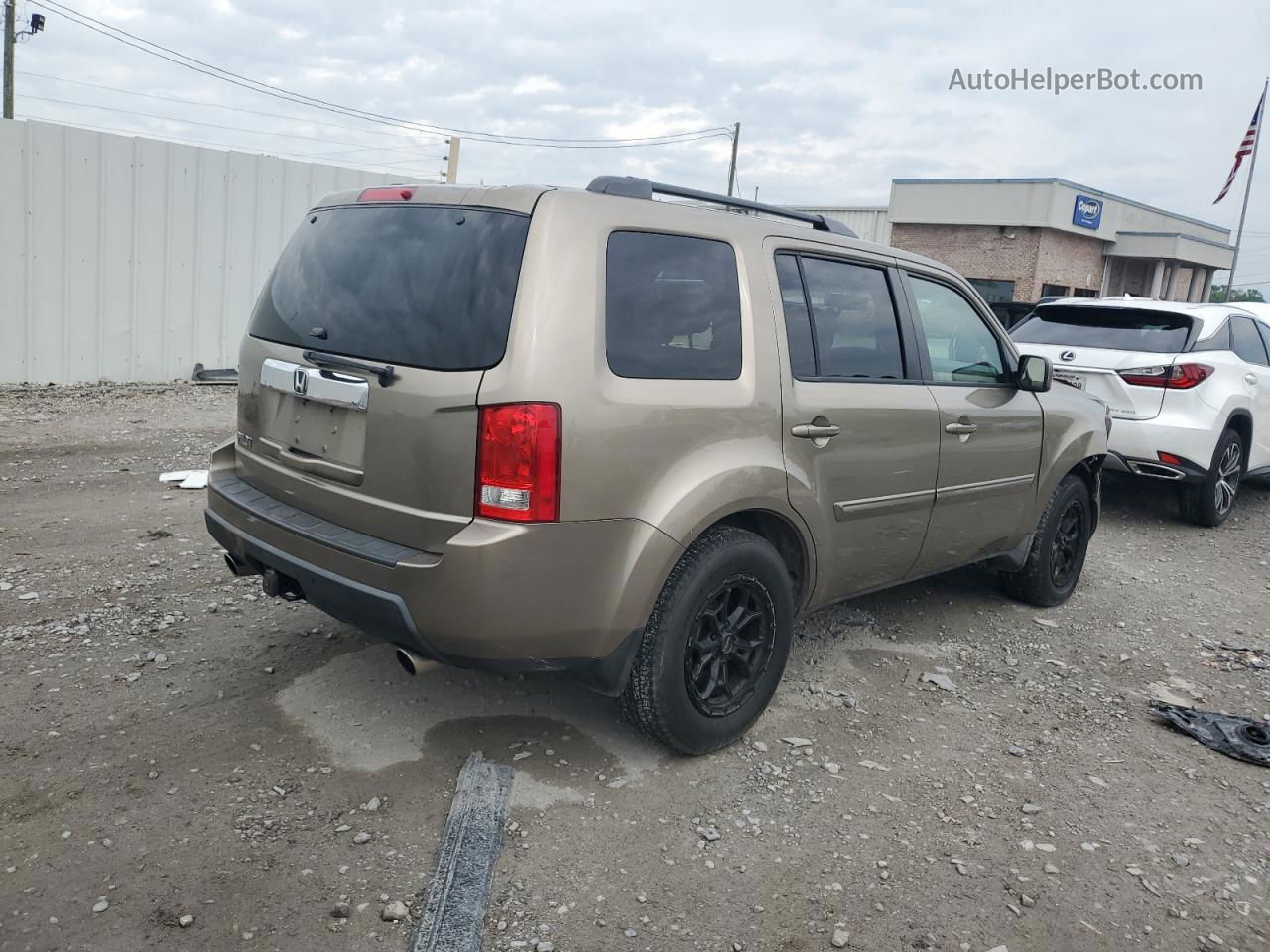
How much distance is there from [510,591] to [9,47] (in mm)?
22942

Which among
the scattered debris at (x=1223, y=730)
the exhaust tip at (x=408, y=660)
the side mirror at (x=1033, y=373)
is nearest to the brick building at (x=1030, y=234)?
the side mirror at (x=1033, y=373)

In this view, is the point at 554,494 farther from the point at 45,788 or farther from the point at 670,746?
the point at 45,788

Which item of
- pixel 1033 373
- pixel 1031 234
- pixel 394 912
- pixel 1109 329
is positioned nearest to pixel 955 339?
pixel 1033 373

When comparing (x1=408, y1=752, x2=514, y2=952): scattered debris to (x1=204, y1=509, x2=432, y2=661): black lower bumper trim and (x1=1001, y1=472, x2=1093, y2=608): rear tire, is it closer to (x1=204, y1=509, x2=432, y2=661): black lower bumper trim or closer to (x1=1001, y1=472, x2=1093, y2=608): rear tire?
(x1=204, y1=509, x2=432, y2=661): black lower bumper trim

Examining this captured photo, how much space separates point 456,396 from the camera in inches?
113

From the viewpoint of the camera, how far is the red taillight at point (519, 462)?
2811 millimetres

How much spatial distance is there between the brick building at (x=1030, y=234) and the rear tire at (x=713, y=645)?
76.6ft

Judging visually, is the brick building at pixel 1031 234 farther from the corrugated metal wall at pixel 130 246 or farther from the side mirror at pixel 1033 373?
the side mirror at pixel 1033 373

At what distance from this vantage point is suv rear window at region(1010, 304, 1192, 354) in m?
7.51

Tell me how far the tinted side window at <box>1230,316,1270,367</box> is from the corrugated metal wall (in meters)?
9.52

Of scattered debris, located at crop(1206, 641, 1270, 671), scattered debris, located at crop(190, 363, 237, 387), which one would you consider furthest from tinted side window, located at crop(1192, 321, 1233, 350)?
scattered debris, located at crop(190, 363, 237, 387)

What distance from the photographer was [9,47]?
2009cm

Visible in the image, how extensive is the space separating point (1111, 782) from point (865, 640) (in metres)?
1.41

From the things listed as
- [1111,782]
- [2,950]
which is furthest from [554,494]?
[1111,782]
